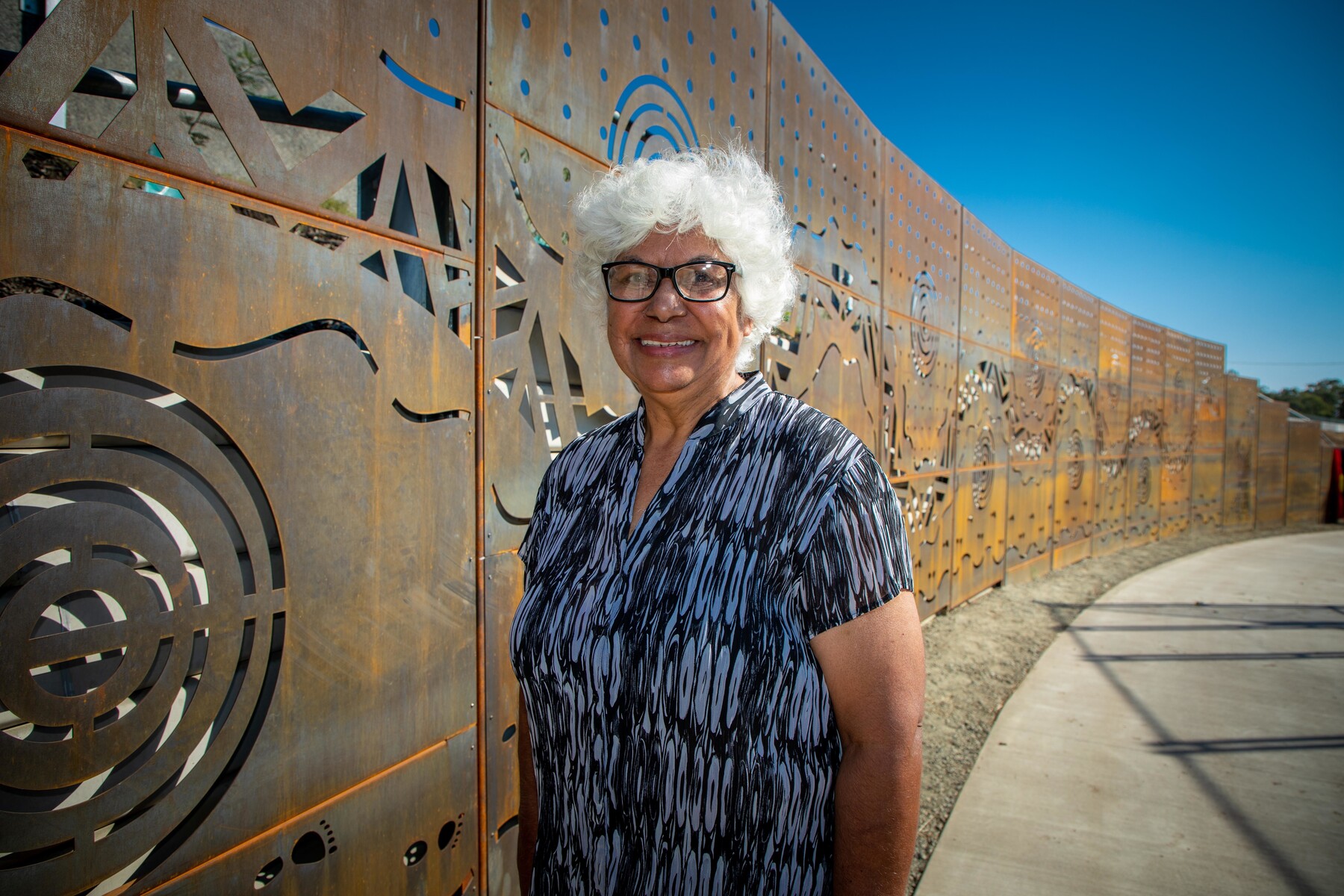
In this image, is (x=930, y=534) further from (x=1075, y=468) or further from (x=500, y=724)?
(x=1075, y=468)

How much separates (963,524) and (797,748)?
A: 5873mm

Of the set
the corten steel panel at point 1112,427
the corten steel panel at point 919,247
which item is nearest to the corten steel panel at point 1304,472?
the corten steel panel at point 1112,427

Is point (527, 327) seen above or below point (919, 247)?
below

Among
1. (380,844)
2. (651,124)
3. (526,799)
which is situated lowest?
(380,844)

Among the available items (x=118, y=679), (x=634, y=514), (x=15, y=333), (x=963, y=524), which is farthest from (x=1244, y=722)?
(x=15, y=333)

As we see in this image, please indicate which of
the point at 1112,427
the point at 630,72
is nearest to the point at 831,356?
the point at 630,72

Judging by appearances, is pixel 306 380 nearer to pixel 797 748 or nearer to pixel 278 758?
pixel 278 758

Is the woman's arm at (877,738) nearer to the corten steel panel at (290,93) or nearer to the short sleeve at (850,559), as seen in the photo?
the short sleeve at (850,559)

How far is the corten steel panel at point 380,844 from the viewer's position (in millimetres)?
1387

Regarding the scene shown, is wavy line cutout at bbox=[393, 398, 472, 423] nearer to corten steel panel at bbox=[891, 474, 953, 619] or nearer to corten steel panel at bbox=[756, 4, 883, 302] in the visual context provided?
corten steel panel at bbox=[756, 4, 883, 302]

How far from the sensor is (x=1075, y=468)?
30.2ft

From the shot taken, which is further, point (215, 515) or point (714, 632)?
point (215, 515)

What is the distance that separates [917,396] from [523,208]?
4.24 metres

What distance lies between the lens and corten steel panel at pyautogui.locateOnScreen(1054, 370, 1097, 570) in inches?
346
